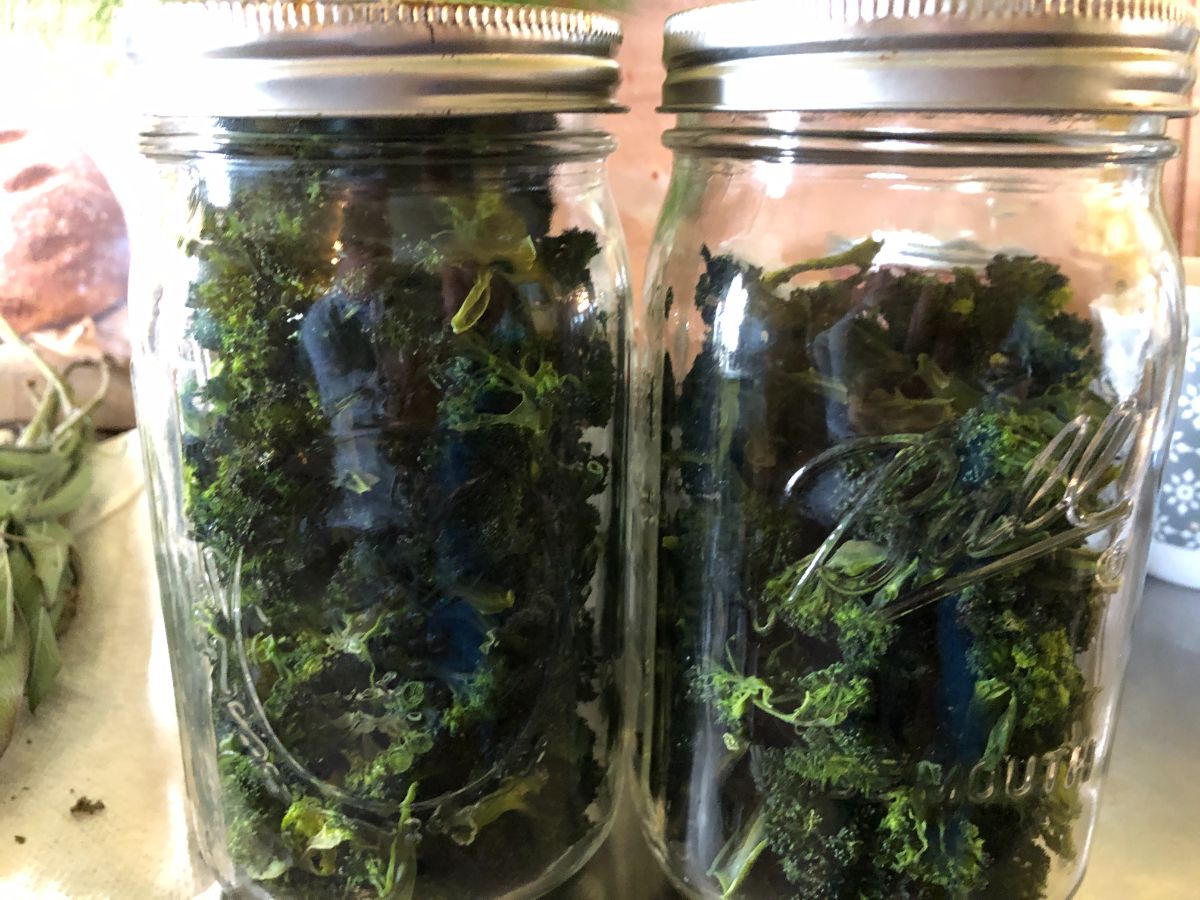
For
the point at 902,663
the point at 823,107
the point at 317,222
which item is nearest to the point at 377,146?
the point at 317,222

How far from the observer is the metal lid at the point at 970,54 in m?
0.32

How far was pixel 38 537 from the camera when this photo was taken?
1.97ft

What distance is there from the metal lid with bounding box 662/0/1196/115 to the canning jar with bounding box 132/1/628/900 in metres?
0.08

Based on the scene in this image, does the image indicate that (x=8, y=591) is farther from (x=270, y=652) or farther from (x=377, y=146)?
(x=377, y=146)

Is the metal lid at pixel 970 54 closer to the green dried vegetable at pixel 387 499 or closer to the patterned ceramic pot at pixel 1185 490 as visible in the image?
the green dried vegetable at pixel 387 499

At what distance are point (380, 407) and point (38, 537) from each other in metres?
0.33

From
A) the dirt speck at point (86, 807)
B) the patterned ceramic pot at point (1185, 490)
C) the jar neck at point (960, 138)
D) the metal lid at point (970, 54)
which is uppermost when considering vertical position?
the metal lid at point (970, 54)

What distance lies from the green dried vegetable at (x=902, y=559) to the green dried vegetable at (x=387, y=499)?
0.25 feet

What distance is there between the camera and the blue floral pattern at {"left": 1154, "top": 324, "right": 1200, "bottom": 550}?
2.21 feet

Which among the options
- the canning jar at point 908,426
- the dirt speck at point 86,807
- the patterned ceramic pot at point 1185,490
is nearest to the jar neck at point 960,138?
the canning jar at point 908,426

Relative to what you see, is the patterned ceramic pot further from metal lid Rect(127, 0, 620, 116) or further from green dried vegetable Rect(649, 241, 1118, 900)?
A: metal lid Rect(127, 0, 620, 116)

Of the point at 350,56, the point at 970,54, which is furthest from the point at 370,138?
the point at 970,54

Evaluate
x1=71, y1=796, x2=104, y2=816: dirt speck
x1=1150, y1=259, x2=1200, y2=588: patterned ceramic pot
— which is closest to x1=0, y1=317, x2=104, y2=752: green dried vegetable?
x1=71, y1=796, x2=104, y2=816: dirt speck

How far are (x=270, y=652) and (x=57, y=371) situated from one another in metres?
0.42
